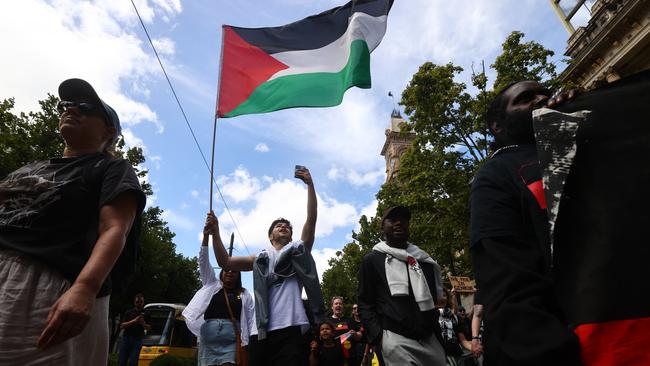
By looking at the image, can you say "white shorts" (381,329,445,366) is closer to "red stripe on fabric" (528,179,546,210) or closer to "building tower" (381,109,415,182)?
"red stripe on fabric" (528,179,546,210)

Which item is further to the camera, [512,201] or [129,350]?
[129,350]

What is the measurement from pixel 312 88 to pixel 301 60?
468 mm

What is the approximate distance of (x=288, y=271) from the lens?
3955mm

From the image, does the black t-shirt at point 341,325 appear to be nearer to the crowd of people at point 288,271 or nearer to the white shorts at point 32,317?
the crowd of people at point 288,271

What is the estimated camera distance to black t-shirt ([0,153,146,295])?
1.81 m

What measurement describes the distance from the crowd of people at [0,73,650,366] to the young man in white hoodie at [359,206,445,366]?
12 millimetres

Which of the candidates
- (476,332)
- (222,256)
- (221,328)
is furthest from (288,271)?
(476,332)

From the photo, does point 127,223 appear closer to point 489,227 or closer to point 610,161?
point 489,227

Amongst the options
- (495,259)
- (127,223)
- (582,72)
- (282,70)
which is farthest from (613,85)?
(582,72)

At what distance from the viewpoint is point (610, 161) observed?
1117 millimetres

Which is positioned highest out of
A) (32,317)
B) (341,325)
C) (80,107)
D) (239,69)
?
(239,69)

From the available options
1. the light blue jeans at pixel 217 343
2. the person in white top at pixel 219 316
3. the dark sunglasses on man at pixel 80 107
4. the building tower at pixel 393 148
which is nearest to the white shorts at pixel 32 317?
the dark sunglasses on man at pixel 80 107

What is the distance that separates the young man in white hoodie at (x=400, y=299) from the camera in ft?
11.4

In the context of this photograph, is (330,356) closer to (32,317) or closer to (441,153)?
(32,317)
